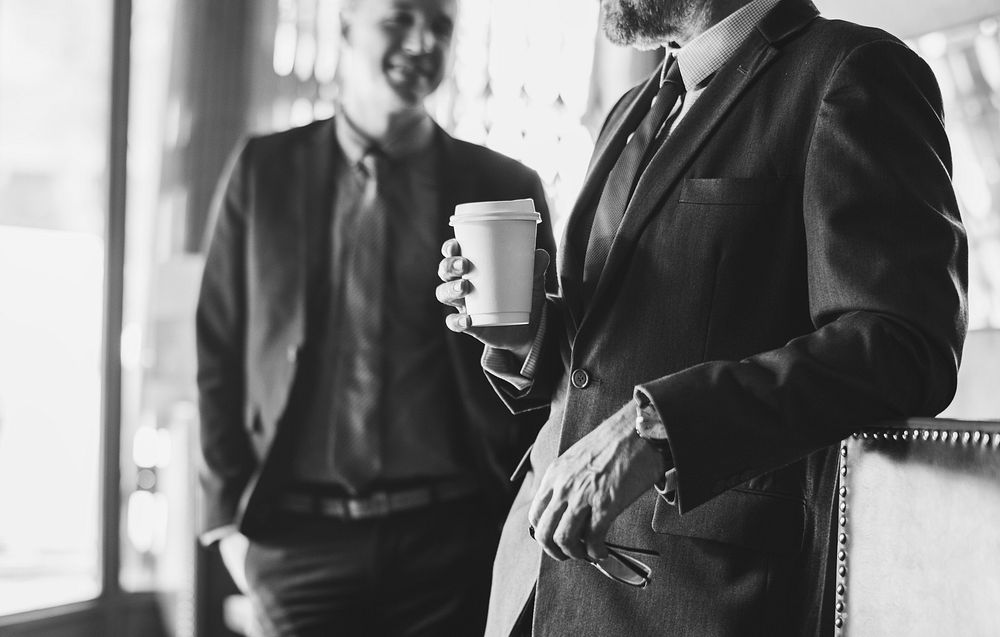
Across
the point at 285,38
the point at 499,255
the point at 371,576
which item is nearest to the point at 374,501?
the point at 371,576

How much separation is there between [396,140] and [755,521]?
6.06 feet

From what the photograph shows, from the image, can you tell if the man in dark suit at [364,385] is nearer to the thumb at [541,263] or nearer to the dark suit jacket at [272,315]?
the dark suit jacket at [272,315]

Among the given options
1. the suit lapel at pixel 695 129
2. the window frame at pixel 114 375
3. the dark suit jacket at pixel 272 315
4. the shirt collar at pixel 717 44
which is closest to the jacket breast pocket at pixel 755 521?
the suit lapel at pixel 695 129

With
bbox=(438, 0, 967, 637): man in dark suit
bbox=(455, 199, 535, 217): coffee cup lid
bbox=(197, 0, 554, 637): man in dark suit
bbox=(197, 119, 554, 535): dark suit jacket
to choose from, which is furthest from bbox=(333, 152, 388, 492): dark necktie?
bbox=(455, 199, 535, 217): coffee cup lid

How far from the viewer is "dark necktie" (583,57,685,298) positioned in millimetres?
1094

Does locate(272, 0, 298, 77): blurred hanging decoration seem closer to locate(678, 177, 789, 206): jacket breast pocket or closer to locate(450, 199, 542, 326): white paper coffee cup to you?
locate(450, 199, 542, 326): white paper coffee cup

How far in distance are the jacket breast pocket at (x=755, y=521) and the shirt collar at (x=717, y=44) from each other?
50 cm

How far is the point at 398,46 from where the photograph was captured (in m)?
2.46

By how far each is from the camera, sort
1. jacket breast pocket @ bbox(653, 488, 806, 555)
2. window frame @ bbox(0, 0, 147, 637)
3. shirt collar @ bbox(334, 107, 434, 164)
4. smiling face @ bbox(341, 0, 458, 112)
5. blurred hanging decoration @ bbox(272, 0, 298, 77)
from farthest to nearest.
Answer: blurred hanging decoration @ bbox(272, 0, 298, 77) → window frame @ bbox(0, 0, 147, 637) → shirt collar @ bbox(334, 107, 434, 164) → smiling face @ bbox(341, 0, 458, 112) → jacket breast pocket @ bbox(653, 488, 806, 555)

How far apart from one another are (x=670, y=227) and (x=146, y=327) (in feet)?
8.27

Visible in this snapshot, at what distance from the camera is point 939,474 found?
74 centimetres

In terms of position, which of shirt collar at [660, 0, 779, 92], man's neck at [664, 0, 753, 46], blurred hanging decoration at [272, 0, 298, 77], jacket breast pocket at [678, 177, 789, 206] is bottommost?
jacket breast pocket at [678, 177, 789, 206]

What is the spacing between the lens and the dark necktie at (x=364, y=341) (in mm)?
2342

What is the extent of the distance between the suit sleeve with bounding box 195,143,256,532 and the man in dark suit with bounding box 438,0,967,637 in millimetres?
1376
